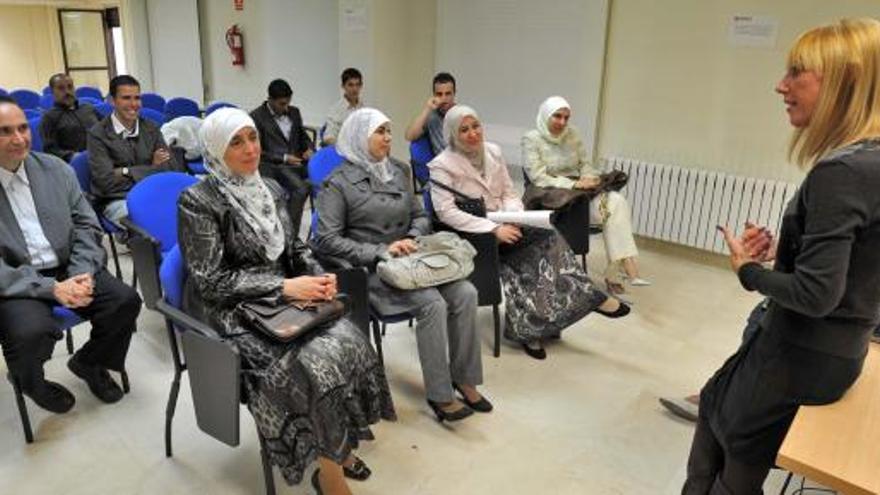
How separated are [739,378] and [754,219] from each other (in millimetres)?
3074

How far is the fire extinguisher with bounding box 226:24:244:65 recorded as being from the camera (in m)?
6.34

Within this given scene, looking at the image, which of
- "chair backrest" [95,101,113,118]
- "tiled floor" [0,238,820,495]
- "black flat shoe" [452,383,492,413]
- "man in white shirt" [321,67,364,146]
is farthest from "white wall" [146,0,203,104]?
"black flat shoe" [452,383,492,413]

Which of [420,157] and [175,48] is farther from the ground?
[175,48]

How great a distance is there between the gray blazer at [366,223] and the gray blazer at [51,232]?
0.87 metres

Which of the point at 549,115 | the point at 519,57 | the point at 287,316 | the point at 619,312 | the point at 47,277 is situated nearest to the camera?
the point at 287,316

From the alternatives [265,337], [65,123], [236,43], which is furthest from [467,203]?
[236,43]

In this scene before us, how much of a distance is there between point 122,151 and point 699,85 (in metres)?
3.50

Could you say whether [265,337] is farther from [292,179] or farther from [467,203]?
[292,179]

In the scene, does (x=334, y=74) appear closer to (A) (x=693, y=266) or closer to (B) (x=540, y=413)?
(A) (x=693, y=266)

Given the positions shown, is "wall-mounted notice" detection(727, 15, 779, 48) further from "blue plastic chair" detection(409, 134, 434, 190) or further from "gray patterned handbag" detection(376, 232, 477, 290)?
"gray patterned handbag" detection(376, 232, 477, 290)

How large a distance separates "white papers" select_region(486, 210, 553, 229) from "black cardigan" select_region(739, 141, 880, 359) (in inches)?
63.5

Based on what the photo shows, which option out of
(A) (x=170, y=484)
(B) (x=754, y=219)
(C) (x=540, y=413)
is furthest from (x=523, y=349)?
(B) (x=754, y=219)

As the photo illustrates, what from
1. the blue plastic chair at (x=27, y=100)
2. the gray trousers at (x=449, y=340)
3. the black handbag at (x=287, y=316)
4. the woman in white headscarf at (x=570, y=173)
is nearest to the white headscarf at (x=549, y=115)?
the woman in white headscarf at (x=570, y=173)

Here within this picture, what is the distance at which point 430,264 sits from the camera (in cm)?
246
